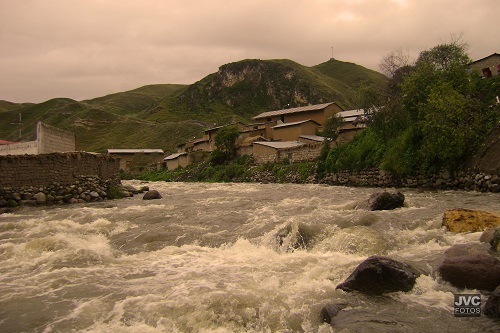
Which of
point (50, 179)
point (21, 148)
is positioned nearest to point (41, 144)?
point (21, 148)

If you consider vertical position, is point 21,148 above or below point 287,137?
above

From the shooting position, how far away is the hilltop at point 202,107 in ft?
376

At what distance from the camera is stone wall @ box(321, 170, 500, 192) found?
2111cm

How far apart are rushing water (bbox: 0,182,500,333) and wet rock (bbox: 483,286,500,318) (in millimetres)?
150

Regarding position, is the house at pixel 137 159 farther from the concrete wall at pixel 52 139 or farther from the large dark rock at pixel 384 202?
the large dark rock at pixel 384 202

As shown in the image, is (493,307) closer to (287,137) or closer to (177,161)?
(287,137)

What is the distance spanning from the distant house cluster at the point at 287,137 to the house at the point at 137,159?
22.9ft

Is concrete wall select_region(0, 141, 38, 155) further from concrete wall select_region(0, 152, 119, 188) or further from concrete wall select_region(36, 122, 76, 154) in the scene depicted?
concrete wall select_region(0, 152, 119, 188)

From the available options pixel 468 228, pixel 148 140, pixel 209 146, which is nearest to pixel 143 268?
pixel 468 228

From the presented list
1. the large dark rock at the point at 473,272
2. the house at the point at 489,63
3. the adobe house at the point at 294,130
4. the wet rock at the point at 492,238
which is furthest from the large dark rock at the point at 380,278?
the adobe house at the point at 294,130

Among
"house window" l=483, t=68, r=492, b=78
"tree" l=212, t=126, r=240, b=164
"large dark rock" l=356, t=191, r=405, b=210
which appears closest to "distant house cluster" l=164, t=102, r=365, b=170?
"tree" l=212, t=126, r=240, b=164

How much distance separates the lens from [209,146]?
69.1 meters

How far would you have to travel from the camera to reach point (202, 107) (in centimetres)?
14112

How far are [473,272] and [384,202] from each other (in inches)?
349
